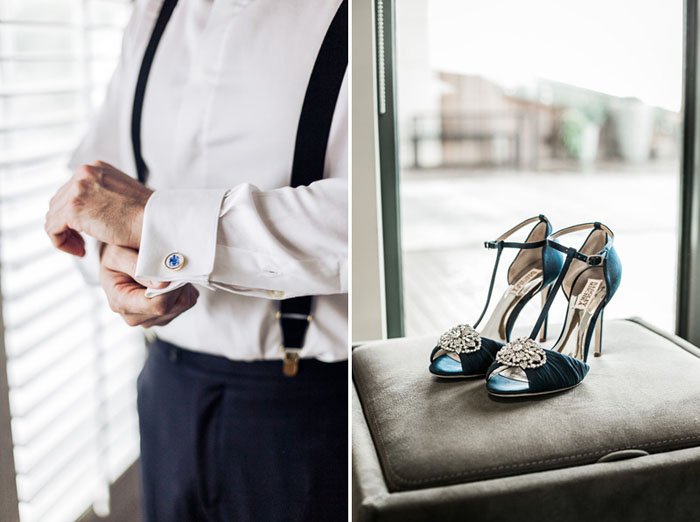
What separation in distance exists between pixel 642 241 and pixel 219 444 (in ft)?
12.9

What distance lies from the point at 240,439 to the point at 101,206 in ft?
1.23

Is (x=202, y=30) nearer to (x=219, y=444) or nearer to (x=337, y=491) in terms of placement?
(x=219, y=444)

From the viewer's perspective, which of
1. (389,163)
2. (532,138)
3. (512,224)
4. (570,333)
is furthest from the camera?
(532,138)

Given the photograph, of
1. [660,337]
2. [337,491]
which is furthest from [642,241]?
[337,491]

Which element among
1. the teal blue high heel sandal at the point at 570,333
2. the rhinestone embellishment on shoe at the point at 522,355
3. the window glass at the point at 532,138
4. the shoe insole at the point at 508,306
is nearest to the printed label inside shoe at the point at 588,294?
the teal blue high heel sandal at the point at 570,333

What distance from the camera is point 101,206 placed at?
0.93 meters

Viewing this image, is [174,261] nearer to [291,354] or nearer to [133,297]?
[133,297]

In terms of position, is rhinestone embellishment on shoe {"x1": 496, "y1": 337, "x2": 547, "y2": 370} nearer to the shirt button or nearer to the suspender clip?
the suspender clip

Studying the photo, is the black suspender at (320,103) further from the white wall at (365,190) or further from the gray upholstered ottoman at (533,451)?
the white wall at (365,190)

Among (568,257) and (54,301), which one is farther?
(568,257)

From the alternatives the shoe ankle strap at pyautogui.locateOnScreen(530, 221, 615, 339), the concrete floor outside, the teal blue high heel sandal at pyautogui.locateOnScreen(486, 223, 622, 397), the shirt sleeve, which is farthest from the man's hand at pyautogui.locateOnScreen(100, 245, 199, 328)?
the concrete floor outside

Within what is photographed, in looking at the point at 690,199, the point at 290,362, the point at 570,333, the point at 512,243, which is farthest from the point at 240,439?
the point at 690,199

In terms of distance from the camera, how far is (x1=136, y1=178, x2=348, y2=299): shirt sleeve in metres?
0.92

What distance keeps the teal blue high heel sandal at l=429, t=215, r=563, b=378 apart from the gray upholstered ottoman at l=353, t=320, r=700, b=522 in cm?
5
